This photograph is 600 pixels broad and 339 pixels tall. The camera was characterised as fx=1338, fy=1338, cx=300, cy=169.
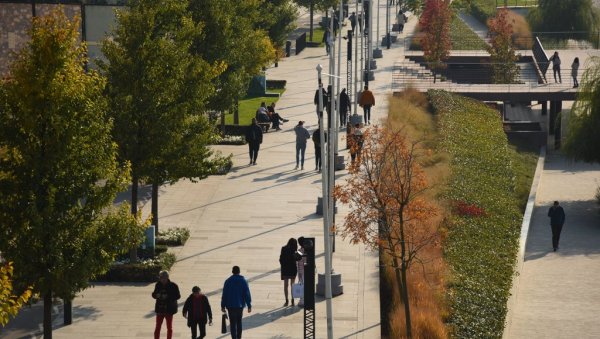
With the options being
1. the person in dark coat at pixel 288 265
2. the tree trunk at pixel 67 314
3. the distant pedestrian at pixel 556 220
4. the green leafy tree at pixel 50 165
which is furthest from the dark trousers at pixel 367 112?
the green leafy tree at pixel 50 165

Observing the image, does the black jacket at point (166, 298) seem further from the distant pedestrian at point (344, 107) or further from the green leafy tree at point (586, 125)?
the distant pedestrian at point (344, 107)

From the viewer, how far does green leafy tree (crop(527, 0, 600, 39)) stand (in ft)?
265

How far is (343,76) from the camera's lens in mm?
62906

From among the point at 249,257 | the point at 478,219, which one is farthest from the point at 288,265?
the point at 478,219

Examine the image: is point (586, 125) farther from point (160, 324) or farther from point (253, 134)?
point (160, 324)

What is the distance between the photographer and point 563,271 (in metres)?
35.6

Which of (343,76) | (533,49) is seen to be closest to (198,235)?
(343,76)

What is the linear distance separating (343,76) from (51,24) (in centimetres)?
4131

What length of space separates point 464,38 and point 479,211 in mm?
46570

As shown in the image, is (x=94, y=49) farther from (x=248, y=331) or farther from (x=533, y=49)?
(x=533, y=49)

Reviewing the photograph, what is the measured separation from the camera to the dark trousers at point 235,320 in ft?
77.8

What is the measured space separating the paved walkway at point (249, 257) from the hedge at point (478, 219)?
1933 millimetres

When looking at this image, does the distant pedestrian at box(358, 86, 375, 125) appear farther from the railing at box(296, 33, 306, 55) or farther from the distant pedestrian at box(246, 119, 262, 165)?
the railing at box(296, 33, 306, 55)

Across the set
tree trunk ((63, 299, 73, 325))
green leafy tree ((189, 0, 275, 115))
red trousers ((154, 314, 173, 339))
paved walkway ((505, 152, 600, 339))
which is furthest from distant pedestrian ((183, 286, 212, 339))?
green leafy tree ((189, 0, 275, 115))
